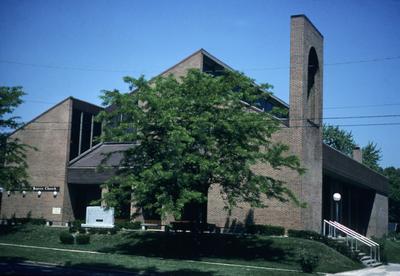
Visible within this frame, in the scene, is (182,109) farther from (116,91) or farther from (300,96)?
(300,96)

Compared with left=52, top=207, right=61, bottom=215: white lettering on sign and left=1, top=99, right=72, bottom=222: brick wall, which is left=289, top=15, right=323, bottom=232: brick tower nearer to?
left=1, top=99, right=72, bottom=222: brick wall

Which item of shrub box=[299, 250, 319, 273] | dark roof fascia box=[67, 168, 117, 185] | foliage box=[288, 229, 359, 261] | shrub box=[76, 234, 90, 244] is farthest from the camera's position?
dark roof fascia box=[67, 168, 117, 185]

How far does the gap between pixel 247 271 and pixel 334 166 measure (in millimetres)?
18643

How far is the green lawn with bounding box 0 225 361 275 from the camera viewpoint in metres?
22.8

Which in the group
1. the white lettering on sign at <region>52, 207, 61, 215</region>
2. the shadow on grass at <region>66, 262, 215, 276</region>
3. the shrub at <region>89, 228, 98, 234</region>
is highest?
the white lettering on sign at <region>52, 207, 61, 215</region>

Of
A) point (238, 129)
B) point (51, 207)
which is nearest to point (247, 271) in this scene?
point (238, 129)

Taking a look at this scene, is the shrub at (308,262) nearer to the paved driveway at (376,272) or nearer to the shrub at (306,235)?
the paved driveway at (376,272)

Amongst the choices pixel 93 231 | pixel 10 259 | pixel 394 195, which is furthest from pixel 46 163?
pixel 394 195

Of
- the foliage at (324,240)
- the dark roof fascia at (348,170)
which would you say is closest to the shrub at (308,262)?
the foliage at (324,240)

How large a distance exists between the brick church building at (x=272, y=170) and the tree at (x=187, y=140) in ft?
8.94

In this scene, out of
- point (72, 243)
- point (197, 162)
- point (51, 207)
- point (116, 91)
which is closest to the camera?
point (197, 162)

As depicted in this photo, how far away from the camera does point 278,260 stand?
26.0 metres

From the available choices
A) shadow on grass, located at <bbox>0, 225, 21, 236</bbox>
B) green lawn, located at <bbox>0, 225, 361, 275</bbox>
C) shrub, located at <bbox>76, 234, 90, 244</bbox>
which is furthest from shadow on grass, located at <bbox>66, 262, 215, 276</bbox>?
shadow on grass, located at <bbox>0, 225, 21, 236</bbox>

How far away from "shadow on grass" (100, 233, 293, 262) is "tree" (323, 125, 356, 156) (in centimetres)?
6721
